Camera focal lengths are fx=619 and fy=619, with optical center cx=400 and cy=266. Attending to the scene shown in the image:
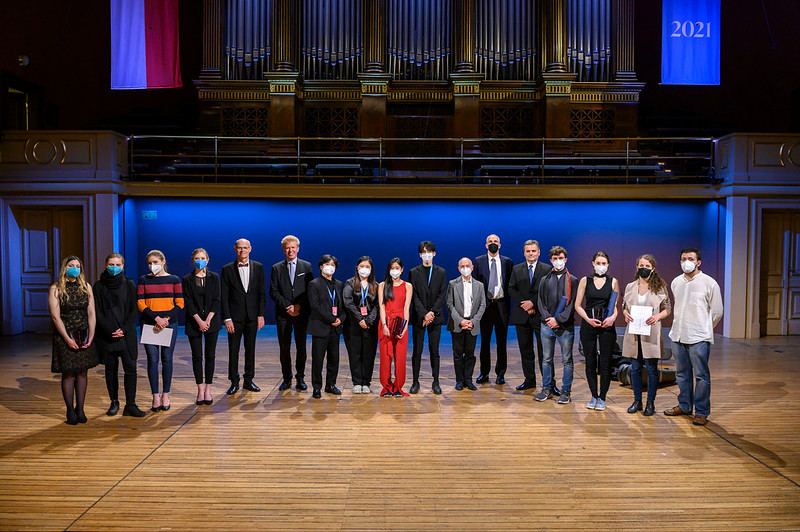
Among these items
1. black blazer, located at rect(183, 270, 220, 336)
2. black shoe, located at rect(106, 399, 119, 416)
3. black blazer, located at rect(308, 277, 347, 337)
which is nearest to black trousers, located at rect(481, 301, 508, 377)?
black blazer, located at rect(308, 277, 347, 337)

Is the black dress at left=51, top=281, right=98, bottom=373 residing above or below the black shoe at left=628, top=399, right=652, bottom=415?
above

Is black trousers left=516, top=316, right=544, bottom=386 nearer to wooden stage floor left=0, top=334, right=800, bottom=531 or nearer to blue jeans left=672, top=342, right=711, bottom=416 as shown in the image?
wooden stage floor left=0, top=334, right=800, bottom=531

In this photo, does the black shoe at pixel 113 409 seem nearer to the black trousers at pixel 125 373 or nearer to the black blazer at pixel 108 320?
the black trousers at pixel 125 373

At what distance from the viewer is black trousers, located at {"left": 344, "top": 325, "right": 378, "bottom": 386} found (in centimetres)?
688

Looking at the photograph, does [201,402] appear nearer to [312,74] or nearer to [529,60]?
[312,74]

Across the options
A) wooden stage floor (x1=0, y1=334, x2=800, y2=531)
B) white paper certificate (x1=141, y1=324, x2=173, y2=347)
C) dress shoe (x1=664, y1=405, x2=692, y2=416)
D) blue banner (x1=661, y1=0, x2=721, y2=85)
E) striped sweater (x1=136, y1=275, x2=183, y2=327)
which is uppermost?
blue banner (x1=661, y1=0, x2=721, y2=85)

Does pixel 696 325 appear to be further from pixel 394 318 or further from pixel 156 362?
pixel 156 362

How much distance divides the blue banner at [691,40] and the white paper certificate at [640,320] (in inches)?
Answer: 256

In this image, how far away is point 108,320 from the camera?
591cm

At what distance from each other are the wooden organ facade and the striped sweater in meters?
7.04

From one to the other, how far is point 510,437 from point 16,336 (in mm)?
9120

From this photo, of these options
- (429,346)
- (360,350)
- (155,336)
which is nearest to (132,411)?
(155,336)

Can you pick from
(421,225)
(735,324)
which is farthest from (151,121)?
(735,324)

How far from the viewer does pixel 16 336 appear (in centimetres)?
1062
